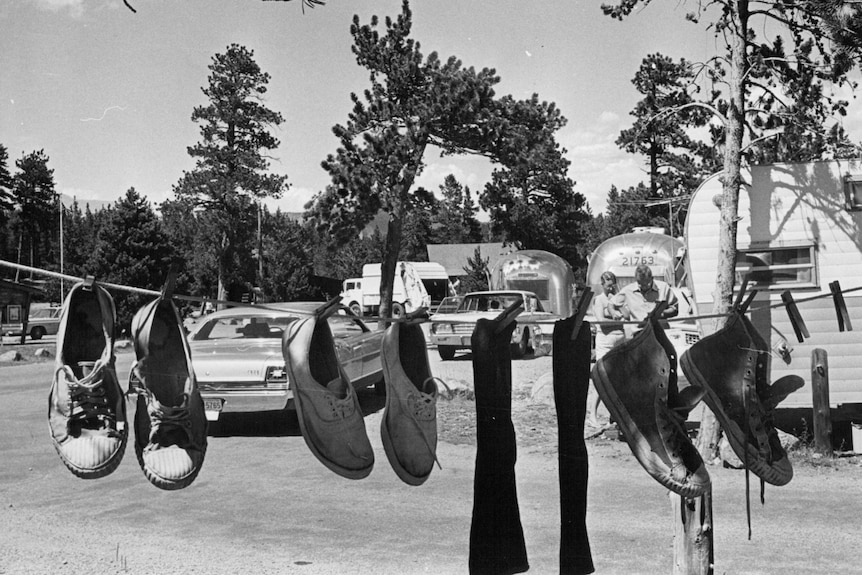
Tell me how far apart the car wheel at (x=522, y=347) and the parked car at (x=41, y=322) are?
2109 cm

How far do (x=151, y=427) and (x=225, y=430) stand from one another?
763 cm

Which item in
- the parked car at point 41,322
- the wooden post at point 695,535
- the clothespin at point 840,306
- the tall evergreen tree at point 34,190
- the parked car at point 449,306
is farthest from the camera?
the parked car at point 41,322

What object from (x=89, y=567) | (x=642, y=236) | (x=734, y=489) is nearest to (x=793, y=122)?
(x=734, y=489)

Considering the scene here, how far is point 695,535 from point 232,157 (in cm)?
1638

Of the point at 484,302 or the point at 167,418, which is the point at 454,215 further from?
the point at 167,418

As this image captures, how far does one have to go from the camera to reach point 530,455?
8.98 meters

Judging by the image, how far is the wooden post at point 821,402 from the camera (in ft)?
26.7

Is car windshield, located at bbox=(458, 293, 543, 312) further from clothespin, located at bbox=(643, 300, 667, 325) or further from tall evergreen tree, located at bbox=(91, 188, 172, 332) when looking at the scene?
clothespin, located at bbox=(643, 300, 667, 325)

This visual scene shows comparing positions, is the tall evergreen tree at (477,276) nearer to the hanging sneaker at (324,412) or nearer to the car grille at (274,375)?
the car grille at (274,375)

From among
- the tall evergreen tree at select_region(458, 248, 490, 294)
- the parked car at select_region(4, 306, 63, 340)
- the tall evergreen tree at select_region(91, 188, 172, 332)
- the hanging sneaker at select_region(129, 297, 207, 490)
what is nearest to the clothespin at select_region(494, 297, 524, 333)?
the hanging sneaker at select_region(129, 297, 207, 490)

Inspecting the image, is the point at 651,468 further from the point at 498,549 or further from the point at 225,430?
the point at 225,430

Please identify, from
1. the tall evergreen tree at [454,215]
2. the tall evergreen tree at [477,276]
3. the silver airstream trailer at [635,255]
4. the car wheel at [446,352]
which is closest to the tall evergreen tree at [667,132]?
the silver airstream trailer at [635,255]

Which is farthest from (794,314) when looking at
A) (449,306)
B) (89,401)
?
(449,306)

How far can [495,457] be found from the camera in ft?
9.55
